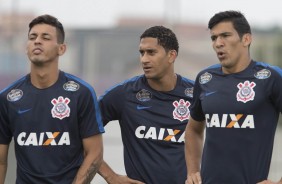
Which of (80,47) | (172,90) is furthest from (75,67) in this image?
(172,90)

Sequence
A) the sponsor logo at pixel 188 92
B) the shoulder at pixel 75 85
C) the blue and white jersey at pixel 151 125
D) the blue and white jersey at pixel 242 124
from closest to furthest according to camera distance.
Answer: the blue and white jersey at pixel 242 124
the shoulder at pixel 75 85
the blue and white jersey at pixel 151 125
the sponsor logo at pixel 188 92

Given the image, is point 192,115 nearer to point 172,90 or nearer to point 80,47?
point 172,90

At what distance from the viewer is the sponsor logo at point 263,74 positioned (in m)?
7.27

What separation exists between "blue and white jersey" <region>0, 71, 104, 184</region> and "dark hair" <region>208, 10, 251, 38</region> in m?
1.29

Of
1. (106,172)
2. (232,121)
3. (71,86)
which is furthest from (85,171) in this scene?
(232,121)

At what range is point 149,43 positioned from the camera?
345 inches

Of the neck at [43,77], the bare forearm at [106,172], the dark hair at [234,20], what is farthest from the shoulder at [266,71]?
the bare forearm at [106,172]

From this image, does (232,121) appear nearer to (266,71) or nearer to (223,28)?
(266,71)

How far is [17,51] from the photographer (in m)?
31.1

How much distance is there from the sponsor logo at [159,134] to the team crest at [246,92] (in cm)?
135

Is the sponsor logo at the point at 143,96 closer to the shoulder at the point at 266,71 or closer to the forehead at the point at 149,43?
the forehead at the point at 149,43

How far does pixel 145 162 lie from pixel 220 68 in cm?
136

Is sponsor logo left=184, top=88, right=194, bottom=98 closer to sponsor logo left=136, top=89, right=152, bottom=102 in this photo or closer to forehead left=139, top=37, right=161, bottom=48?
sponsor logo left=136, top=89, right=152, bottom=102

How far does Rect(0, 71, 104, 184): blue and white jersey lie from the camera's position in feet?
25.8
